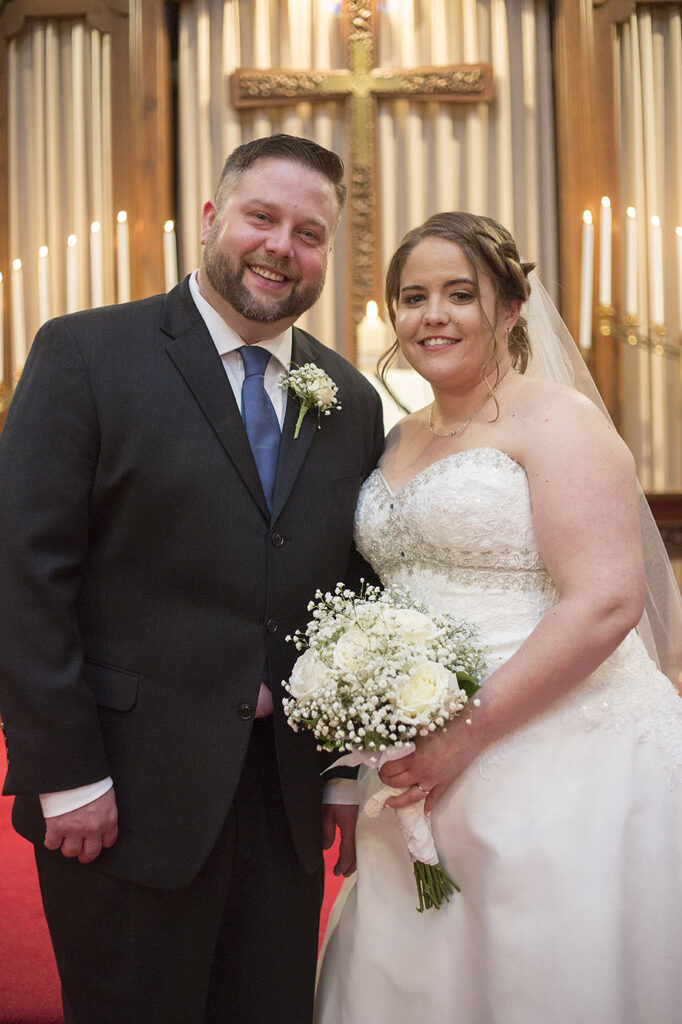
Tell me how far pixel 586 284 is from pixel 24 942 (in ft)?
11.3

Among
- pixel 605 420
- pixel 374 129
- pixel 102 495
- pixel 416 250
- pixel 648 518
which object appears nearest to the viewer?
pixel 102 495

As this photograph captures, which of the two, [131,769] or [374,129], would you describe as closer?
[131,769]

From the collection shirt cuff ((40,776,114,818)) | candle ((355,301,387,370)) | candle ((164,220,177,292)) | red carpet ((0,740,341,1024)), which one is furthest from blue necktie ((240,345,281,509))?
candle ((164,220,177,292))

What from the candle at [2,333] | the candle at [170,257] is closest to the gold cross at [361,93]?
the candle at [170,257]

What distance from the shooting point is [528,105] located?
4.75m

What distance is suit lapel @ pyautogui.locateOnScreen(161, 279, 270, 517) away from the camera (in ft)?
6.28

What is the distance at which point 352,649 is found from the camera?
1718 millimetres

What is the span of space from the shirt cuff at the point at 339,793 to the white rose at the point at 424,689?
0.55 meters

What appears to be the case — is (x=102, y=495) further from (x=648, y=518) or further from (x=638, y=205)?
(x=638, y=205)

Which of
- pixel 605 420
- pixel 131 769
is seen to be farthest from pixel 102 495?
pixel 605 420

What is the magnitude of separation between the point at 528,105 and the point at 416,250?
3.03 meters

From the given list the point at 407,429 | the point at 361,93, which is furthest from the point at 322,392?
the point at 361,93

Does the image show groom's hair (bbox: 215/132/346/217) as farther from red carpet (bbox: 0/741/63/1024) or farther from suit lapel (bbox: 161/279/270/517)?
red carpet (bbox: 0/741/63/1024)

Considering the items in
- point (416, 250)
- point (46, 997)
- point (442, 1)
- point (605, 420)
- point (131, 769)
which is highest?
point (442, 1)
